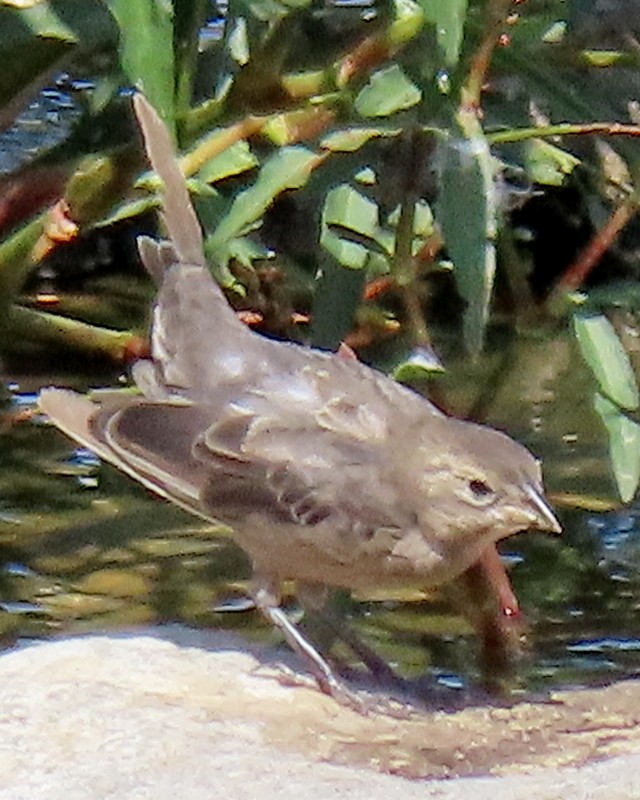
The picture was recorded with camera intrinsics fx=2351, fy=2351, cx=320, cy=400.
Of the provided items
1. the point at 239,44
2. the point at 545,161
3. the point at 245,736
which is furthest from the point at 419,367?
the point at 245,736

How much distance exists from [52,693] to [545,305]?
185 cm

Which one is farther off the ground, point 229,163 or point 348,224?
point 229,163

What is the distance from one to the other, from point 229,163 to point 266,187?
187mm

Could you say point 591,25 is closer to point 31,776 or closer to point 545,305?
point 545,305

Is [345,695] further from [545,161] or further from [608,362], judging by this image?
[545,161]

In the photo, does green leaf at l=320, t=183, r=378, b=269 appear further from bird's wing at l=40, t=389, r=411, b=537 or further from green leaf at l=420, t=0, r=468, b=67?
green leaf at l=420, t=0, r=468, b=67

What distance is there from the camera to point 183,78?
4.93 metres

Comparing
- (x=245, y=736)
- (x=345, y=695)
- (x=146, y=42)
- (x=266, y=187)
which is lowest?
(x=345, y=695)

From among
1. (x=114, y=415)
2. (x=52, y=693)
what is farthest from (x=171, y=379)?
(x=52, y=693)

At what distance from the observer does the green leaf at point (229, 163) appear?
520cm

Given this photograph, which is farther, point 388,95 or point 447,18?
point 388,95

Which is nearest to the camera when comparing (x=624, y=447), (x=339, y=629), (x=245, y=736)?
(x=245, y=736)

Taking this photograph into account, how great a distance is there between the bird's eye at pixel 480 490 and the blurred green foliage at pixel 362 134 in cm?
32

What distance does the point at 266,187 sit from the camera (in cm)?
506
